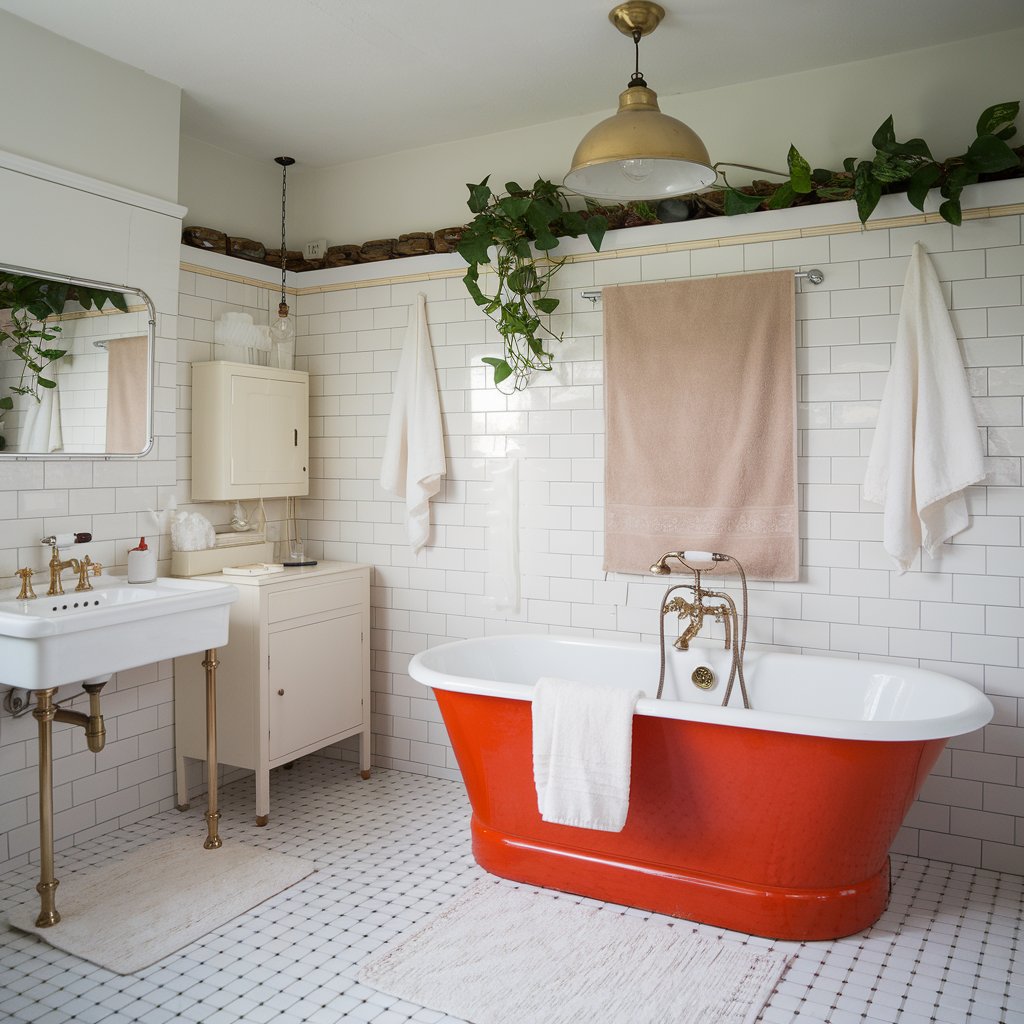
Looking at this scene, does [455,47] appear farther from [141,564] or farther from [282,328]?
[141,564]

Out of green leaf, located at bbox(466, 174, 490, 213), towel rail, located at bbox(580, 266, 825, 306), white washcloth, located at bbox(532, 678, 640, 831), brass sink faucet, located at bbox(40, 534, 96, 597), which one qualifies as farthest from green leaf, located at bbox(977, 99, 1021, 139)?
brass sink faucet, located at bbox(40, 534, 96, 597)

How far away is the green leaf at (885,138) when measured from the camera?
3.04 m

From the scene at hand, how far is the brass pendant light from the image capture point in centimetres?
251

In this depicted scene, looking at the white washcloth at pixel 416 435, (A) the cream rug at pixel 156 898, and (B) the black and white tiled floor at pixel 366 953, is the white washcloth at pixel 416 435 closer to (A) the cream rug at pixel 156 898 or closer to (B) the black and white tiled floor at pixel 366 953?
(B) the black and white tiled floor at pixel 366 953

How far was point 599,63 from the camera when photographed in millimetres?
3350

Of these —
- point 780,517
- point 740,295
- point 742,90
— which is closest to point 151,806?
point 780,517

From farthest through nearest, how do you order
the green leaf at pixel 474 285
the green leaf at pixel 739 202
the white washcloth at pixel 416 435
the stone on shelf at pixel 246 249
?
the stone on shelf at pixel 246 249
the white washcloth at pixel 416 435
the green leaf at pixel 474 285
the green leaf at pixel 739 202

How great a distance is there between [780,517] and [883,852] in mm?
1212

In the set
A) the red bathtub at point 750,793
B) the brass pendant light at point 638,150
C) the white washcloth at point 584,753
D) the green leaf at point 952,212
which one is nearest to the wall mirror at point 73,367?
the red bathtub at point 750,793

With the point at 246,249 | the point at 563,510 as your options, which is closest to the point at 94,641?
the point at 563,510

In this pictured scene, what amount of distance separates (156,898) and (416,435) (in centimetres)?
208

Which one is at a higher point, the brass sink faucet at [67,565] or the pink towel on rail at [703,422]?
the pink towel on rail at [703,422]

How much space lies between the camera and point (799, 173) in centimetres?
317

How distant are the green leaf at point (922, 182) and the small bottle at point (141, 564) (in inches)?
119
